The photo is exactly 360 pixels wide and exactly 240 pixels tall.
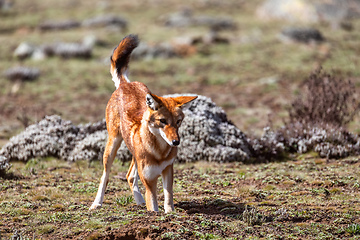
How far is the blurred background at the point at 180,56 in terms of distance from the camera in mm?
15375

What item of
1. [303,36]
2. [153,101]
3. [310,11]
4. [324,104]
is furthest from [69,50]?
[153,101]

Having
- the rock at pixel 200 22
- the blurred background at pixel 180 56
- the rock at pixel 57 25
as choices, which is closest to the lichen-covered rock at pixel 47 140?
the blurred background at pixel 180 56

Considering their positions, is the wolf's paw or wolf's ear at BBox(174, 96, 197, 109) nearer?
wolf's ear at BBox(174, 96, 197, 109)

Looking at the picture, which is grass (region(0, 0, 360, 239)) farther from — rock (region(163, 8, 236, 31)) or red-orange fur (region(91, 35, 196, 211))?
rock (region(163, 8, 236, 31))

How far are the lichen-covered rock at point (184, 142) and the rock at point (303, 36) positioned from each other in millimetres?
15270

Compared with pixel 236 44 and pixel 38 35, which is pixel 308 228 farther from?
pixel 38 35

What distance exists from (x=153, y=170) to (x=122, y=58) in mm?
2440

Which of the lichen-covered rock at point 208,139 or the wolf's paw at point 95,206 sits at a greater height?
the lichen-covered rock at point 208,139

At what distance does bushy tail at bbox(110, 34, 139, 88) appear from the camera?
7.07 metres

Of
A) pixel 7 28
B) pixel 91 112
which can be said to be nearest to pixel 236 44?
pixel 91 112

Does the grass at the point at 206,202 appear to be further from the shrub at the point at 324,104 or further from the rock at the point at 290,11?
the rock at the point at 290,11

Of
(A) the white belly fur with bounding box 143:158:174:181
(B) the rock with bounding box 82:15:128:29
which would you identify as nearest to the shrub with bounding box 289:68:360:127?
(A) the white belly fur with bounding box 143:158:174:181

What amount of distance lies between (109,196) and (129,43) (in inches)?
102

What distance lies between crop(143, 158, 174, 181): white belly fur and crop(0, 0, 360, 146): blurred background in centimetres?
571
